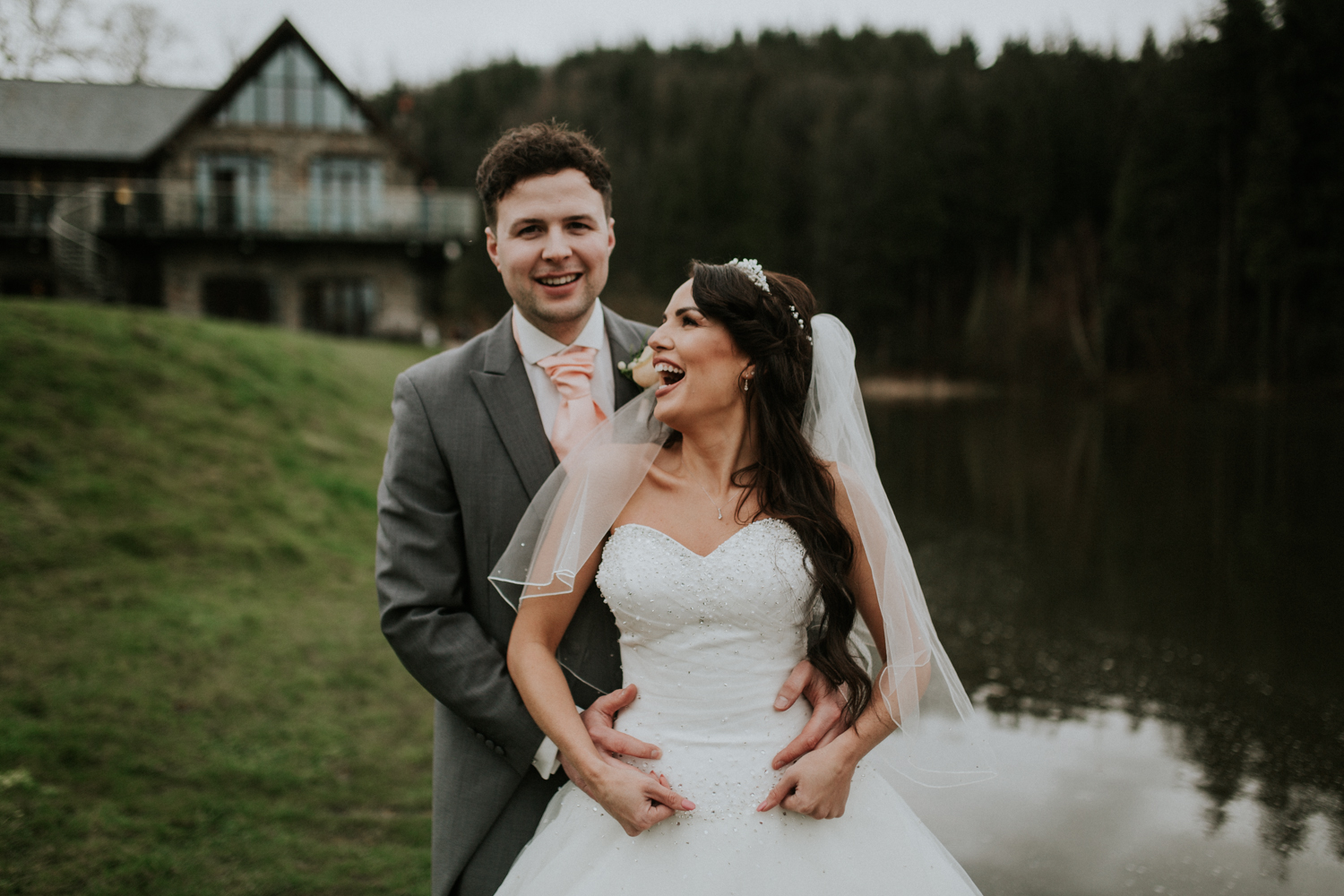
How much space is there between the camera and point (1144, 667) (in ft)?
22.7

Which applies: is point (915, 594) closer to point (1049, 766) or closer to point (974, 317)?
point (1049, 766)

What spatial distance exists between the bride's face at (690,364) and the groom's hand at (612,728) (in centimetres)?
70

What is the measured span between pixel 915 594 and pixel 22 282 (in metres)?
27.7

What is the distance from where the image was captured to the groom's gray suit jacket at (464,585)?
2377 millimetres

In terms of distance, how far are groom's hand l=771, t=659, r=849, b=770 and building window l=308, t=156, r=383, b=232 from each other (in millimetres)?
25981

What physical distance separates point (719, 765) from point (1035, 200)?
45584 mm

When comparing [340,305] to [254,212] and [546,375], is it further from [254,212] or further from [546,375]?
[546,375]

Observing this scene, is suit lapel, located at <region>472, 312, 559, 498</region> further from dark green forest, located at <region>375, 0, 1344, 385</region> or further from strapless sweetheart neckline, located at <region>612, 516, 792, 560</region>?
dark green forest, located at <region>375, 0, 1344, 385</region>

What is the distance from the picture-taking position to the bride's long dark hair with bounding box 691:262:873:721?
2344mm

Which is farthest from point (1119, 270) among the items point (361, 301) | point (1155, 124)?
point (361, 301)

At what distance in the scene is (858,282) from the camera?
44.2m

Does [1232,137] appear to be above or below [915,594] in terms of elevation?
above

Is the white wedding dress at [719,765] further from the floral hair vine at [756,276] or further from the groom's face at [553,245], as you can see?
the groom's face at [553,245]

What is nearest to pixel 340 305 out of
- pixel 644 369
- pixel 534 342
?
pixel 534 342
